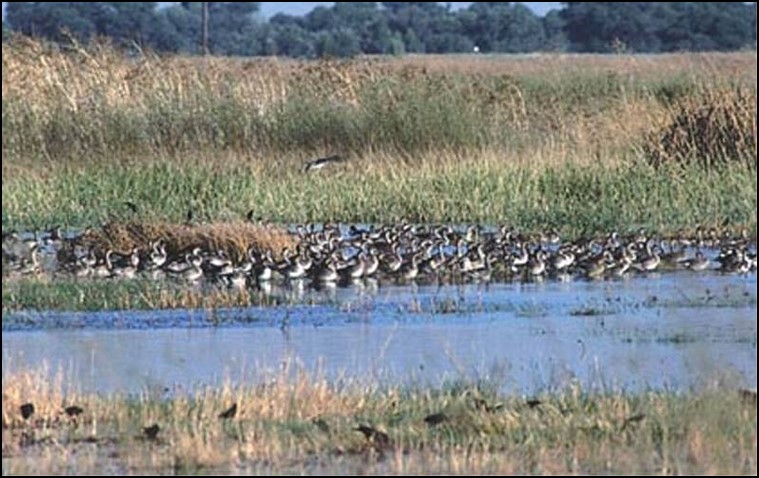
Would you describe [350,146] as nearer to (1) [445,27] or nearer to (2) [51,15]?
(2) [51,15]

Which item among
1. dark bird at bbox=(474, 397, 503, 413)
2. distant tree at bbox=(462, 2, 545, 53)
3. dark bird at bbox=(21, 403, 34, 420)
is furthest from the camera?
distant tree at bbox=(462, 2, 545, 53)

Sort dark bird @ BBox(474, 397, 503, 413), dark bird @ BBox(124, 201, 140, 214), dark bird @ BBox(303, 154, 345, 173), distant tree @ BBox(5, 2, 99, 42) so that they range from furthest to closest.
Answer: distant tree @ BBox(5, 2, 99, 42)
dark bird @ BBox(303, 154, 345, 173)
dark bird @ BBox(124, 201, 140, 214)
dark bird @ BBox(474, 397, 503, 413)

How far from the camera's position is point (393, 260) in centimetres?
1739

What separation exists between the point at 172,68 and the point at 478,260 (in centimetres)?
958

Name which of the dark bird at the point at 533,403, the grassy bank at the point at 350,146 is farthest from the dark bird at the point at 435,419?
the grassy bank at the point at 350,146

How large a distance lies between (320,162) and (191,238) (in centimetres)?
568

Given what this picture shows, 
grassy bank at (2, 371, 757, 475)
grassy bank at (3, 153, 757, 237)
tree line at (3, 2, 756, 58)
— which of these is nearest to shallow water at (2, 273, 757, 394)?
grassy bank at (2, 371, 757, 475)

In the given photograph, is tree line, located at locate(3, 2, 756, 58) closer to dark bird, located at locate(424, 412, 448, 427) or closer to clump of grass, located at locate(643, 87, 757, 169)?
clump of grass, located at locate(643, 87, 757, 169)

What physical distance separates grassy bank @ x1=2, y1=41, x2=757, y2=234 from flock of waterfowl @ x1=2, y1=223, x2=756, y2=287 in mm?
1710

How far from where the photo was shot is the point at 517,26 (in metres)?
83.8

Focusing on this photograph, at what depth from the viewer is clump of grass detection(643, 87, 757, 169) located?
23391 millimetres

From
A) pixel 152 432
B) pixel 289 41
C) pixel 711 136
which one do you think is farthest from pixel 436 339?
pixel 289 41

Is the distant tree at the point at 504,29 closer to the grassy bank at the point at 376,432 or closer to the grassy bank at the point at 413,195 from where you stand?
the grassy bank at the point at 413,195

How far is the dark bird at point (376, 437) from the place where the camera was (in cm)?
952
